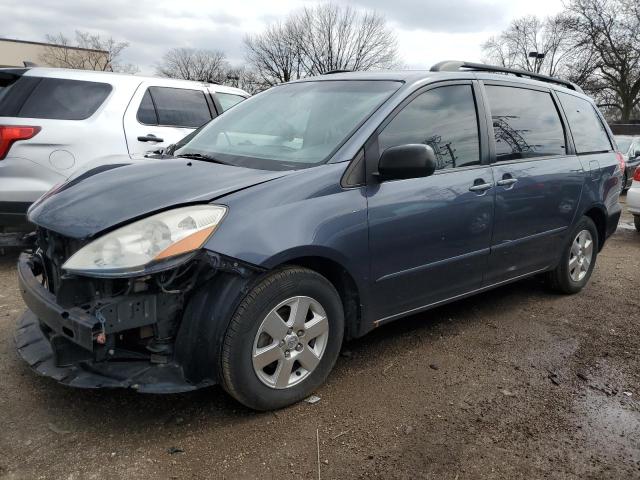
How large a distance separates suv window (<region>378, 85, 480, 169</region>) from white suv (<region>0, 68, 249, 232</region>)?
2.41m

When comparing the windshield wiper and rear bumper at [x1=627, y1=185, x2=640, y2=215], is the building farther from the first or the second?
the windshield wiper

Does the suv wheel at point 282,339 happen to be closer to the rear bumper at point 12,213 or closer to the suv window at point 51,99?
the rear bumper at point 12,213

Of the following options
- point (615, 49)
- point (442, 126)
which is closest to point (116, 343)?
point (442, 126)

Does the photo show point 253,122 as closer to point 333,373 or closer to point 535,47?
point 333,373

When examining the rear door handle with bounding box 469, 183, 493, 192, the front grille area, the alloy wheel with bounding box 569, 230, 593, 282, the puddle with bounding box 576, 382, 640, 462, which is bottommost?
the puddle with bounding box 576, 382, 640, 462

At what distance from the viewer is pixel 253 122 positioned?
351 centimetres

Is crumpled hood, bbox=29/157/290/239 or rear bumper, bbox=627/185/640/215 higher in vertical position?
crumpled hood, bbox=29/157/290/239

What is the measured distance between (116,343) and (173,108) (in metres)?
4.17

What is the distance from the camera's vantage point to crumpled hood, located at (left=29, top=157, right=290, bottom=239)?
2367 mm

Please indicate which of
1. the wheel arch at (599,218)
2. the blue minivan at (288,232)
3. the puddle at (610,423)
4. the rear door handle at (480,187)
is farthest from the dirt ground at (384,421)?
the wheel arch at (599,218)

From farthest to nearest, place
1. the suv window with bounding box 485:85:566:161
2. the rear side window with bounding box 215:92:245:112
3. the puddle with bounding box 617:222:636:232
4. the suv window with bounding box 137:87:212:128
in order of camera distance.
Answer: the puddle with bounding box 617:222:636:232 < the rear side window with bounding box 215:92:245:112 < the suv window with bounding box 137:87:212:128 < the suv window with bounding box 485:85:566:161

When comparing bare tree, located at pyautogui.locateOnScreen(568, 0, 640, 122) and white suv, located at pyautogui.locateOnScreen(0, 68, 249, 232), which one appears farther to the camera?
bare tree, located at pyautogui.locateOnScreen(568, 0, 640, 122)

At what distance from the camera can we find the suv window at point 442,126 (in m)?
3.08

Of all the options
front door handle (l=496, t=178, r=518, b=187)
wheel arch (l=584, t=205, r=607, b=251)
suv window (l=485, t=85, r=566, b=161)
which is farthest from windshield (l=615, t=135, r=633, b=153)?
front door handle (l=496, t=178, r=518, b=187)
